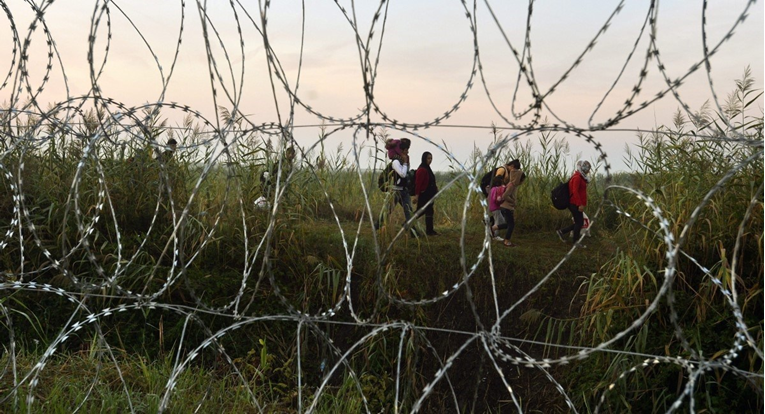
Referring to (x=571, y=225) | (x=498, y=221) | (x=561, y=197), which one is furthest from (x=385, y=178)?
(x=571, y=225)

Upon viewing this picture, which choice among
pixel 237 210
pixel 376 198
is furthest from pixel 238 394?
pixel 376 198

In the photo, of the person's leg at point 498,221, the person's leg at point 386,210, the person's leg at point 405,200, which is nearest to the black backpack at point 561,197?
the person's leg at point 498,221

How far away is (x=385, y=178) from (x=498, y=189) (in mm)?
1282

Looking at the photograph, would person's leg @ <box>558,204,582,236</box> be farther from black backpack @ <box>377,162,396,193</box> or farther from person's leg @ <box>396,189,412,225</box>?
black backpack @ <box>377,162,396,193</box>

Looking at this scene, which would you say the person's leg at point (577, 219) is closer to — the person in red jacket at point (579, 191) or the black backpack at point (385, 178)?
the person in red jacket at point (579, 191)

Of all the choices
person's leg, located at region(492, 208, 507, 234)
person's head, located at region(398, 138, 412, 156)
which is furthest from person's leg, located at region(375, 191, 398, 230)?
person's leg, located at region(492, 208, 507, 234)

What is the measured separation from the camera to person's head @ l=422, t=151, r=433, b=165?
791cm

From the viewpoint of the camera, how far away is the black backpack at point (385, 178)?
23.4 ft

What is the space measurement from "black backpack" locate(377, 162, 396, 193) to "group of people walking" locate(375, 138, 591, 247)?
0.14 feet

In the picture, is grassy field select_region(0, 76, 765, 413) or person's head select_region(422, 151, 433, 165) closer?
grassy field select_region(0, 76, 765, 413)

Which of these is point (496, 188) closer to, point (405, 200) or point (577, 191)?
point (577, 191)

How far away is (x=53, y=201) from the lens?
642 centimetres

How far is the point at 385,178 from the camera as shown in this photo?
720cm

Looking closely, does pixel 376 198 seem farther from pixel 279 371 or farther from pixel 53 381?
pixel 53 381
